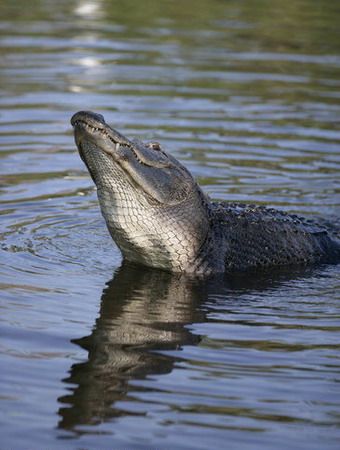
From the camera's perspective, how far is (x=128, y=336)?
6.44m

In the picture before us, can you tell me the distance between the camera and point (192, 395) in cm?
549

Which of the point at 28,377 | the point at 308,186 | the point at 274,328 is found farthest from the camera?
the point at 308,186

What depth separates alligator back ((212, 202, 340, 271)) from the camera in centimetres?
820

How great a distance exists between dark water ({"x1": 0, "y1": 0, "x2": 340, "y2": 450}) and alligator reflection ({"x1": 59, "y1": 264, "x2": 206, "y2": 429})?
0.05 ft

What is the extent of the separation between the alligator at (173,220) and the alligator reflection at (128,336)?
280 millimetres

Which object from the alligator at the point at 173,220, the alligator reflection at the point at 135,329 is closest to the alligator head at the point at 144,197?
the alligator at the point at 173,220

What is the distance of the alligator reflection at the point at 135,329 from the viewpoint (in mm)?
5387

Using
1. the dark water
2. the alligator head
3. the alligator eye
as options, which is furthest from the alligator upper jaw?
the dark water

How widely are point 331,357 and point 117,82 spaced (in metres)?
9.98

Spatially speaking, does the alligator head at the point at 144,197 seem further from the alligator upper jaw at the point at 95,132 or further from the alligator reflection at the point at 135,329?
the alligator reflection at the point at 135,329

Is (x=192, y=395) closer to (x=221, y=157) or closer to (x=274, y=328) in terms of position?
(x=274, y=328)

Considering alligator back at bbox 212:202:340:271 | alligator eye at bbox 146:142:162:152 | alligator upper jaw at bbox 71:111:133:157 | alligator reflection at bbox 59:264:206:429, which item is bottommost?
alligator reflection at bbox 59:264:206:429

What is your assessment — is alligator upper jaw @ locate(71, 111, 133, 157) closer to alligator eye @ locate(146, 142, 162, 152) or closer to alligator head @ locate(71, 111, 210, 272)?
alligator head @ locate(71, 111, 210, 272)

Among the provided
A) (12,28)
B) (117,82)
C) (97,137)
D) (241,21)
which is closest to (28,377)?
(97,137)
